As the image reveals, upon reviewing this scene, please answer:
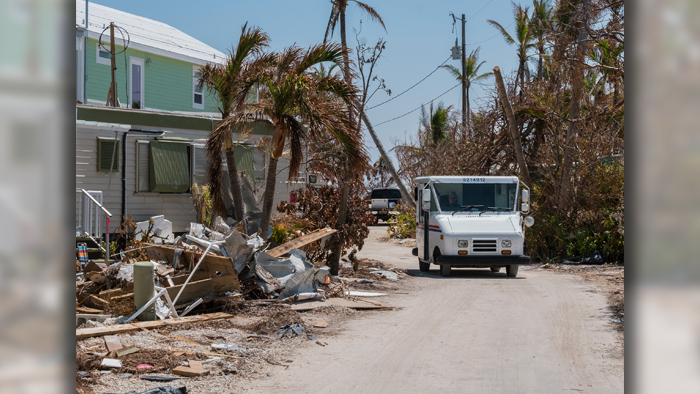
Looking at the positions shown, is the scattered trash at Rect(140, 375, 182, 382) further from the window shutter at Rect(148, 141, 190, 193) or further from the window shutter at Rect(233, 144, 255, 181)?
the window shutter at Rect(233, 144, 255, 181)

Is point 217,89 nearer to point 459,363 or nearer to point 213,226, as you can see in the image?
point 213,226

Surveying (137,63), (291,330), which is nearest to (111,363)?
(291,330)

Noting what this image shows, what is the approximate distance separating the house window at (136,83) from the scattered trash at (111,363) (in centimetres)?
1636

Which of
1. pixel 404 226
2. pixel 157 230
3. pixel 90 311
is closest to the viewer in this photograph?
pixel 90 311

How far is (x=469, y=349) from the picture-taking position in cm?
746

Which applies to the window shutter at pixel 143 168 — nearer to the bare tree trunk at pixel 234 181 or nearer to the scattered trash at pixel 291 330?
the bare tree trunk at pixel 234 181

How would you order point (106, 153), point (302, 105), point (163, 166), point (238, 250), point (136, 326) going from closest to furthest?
point (136, 326) < point (238, 250) < point (302, 105) < point (106, 153) < point (163, 166)

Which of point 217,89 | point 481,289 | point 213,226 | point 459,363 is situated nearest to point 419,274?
point 481,289

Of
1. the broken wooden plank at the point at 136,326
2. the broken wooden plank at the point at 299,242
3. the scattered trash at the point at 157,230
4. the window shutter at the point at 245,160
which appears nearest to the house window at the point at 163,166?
the scattered trash at the point at 157,230

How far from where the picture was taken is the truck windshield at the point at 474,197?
15336 millimetres

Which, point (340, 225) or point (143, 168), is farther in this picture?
point (143, 168)

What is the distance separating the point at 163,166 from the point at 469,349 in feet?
32.5

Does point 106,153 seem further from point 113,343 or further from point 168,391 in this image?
point 168,391
